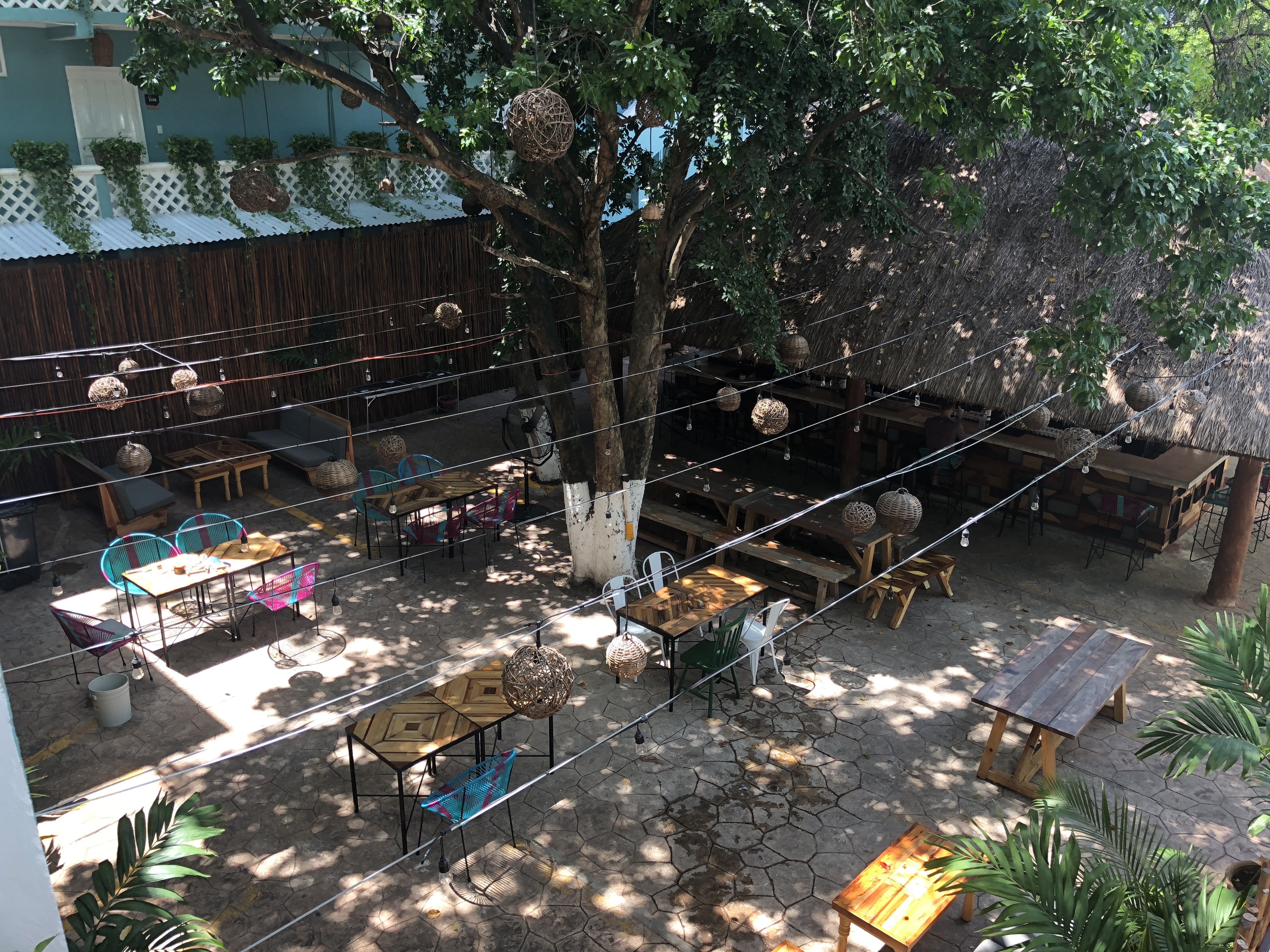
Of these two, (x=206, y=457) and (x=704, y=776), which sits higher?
(x=206, y=457)

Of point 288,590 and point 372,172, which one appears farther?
point 372,172

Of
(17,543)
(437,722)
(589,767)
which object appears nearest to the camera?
(437,722)

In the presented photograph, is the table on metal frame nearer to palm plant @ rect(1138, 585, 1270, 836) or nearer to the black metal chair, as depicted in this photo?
palm plant @ rect(1138, 585, 1270, 836)

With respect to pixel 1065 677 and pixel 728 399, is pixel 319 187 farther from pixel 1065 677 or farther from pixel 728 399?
pixel 1065 677

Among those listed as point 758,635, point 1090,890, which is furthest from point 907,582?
point 1090,890

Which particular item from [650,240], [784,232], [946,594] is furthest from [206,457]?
[946,594]

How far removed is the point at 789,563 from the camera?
11305mm

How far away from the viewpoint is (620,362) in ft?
53.6

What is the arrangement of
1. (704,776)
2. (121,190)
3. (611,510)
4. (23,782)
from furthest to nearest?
(121,190), (611,510), (704,776), (23,782)

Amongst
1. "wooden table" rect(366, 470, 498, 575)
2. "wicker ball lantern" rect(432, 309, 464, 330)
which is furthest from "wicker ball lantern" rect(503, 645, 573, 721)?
"wicker ball lantern" rect(432, 309, 464, 330)

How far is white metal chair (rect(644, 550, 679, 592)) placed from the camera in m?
10.6

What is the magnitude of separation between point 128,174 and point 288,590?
276 inches

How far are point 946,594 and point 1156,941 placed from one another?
7.08 meters

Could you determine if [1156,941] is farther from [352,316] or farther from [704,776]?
[352,316]
